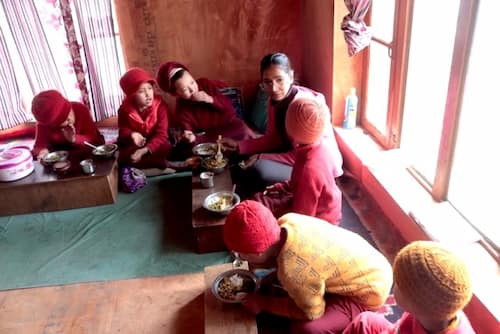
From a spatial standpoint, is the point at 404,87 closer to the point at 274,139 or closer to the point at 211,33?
the point at 274,139

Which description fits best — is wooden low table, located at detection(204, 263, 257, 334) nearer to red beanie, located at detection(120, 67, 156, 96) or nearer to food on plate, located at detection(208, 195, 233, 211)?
food on plate, located at detection(208, 195, 233, 211)

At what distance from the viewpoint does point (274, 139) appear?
2.65m

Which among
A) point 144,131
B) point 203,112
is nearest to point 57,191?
point 144,131

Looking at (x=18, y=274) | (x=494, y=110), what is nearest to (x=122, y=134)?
(x=18, y=274)

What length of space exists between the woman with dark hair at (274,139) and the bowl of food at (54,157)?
1222mm

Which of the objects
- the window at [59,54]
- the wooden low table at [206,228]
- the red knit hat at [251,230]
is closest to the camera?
the red knit hat at [251,230]

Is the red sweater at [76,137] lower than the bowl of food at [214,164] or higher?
higher

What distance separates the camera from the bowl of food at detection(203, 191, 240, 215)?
2283mm

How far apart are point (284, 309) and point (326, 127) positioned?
799 mm

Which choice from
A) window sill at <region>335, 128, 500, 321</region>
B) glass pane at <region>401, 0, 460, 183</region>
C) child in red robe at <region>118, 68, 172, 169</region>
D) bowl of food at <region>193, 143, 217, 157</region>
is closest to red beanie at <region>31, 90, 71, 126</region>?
child in red robe at <region>118, 68, 172, 169</region>

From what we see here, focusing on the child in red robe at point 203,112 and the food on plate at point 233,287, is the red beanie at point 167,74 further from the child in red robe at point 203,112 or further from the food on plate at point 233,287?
the food on plate at point 233,287

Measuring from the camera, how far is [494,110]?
1.71 metres

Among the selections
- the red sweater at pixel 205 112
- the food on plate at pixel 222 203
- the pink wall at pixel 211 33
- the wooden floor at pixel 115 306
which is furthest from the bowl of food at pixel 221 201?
the pink wall at pixel 211 33

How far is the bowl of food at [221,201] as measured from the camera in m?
2.28
